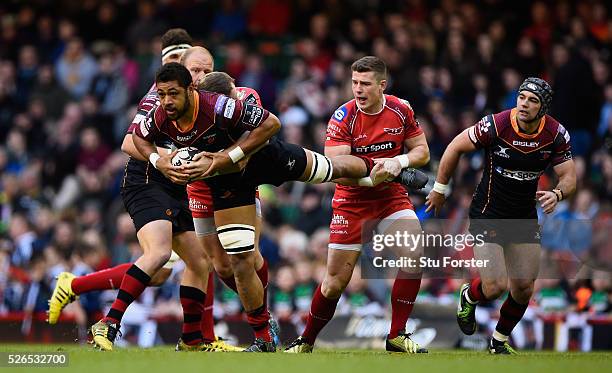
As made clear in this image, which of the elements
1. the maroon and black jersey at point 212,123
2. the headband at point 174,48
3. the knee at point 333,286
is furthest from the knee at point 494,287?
the headband at point 174,48

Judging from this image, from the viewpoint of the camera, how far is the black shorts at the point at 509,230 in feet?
39.0

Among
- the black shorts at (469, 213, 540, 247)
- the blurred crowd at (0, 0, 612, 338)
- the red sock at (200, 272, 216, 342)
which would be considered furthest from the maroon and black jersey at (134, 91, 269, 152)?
the blurred crowd at (0, 0, 612, 338)

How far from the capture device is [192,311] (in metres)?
11.7

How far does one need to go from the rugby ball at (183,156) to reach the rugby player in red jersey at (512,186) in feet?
7.95

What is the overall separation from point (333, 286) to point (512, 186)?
1883 mm

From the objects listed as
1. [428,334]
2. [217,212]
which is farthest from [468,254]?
[217,212]

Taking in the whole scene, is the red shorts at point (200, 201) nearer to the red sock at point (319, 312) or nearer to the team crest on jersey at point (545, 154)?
the red sock at point (319, 312)

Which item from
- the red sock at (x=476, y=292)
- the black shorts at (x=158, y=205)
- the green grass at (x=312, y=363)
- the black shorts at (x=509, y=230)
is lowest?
the green grass at (x=312, y=363)

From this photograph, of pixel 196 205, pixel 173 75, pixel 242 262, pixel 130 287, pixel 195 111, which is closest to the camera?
pixel 173 75

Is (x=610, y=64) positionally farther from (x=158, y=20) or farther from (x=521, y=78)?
(x=158, y=20)

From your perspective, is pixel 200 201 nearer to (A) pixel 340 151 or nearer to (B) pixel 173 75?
(A) pixel 340 151

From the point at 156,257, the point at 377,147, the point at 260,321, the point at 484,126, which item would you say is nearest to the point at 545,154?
the point at 484,126

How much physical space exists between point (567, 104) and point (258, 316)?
8.37m

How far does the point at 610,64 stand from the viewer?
62.8 feet
